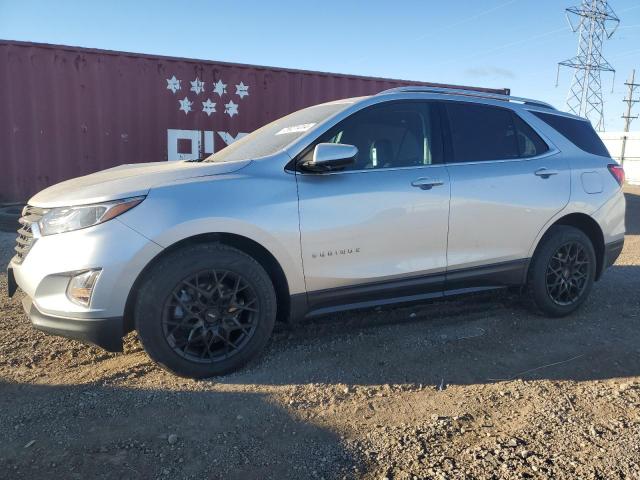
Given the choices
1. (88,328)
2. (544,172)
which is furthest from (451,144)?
(88,328)

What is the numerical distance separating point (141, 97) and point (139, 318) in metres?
6.38

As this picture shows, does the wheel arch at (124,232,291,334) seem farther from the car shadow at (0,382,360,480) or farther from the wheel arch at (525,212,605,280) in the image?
the wheel arch at (525,212,605,280)

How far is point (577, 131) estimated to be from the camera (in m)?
4.50

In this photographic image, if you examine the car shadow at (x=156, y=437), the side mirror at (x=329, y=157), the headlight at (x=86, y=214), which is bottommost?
the car shadow at (x=156, y=437)

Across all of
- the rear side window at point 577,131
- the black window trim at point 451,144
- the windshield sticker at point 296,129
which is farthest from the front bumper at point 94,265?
the rear side window at point 577,131

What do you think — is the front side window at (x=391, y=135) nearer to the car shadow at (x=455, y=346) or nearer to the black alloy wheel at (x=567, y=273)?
the car shadow at (x=455, y=346)

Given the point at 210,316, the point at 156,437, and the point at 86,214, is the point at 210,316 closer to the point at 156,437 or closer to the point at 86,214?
the point at 156,437

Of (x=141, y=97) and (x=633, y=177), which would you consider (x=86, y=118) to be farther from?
(x=633, y=177)

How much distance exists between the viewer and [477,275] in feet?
12.8

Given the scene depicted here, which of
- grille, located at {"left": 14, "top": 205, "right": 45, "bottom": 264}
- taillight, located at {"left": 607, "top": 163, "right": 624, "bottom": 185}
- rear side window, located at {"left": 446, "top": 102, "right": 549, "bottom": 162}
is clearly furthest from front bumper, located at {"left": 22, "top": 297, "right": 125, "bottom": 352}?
taillight, located at {"left": 607, "top": 163, "right": 624, "bottom": 185}

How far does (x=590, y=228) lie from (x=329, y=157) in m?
2.66

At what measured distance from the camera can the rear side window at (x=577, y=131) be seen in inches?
173

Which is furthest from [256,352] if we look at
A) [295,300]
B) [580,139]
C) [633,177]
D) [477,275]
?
[633,177]

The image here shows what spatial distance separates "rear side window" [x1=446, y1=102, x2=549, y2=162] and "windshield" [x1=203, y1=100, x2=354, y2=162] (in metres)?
0.88
